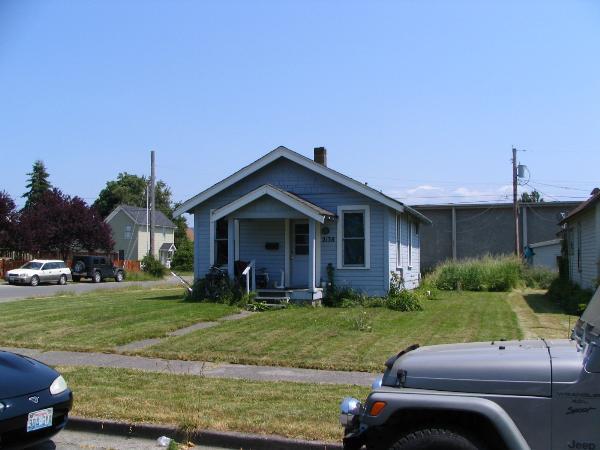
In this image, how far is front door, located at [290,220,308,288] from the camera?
19.6 meters

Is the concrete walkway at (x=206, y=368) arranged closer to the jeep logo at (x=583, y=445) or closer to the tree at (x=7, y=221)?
the jeep logo at (x=583, y=445)

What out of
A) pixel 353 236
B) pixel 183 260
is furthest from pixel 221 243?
pixel 183 260

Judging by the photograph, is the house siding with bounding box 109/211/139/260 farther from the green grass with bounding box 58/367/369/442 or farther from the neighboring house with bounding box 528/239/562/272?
the green grass with bounding box 58/367/369/442

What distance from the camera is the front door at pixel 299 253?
64.2 feet

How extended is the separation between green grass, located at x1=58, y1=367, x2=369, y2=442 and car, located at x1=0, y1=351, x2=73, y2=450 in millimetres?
934

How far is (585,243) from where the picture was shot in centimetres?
1933

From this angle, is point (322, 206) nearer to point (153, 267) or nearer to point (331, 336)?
point (331, 336)

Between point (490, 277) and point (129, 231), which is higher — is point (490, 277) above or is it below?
below

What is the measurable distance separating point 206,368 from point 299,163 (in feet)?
36.8

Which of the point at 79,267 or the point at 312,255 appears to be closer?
the point at 312,255

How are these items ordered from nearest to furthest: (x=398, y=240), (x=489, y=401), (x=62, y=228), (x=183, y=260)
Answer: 1. (x=489, y=401)
2. (x=398, y=240)
3. (x=62, y=228)
4. (x=183, y=260)

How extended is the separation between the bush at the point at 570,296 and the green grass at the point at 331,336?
1.80m

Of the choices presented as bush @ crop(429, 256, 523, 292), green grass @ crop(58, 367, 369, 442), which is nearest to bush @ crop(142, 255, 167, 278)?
bush @ crop(429, 256, 523, 292)

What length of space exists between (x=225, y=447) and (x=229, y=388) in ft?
6.02
